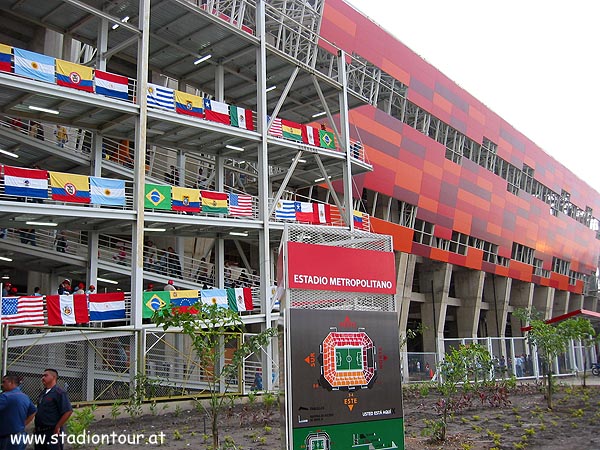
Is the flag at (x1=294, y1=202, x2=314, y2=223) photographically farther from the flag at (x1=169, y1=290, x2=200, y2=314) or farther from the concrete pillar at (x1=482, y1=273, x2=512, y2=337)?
the concrete pillar at (x1=482, y1=273, x2=512, y2=337)

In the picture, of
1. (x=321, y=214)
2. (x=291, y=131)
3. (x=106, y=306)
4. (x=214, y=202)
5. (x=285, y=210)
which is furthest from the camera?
(x=321, y=214)

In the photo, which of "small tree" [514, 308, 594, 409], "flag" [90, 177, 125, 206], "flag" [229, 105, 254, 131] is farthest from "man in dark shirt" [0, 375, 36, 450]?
"flag" [229, 105, 254, 131]

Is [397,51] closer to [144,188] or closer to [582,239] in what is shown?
[144,188]

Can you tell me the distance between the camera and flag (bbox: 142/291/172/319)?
21797 millimetres

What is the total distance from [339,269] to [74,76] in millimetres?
16014

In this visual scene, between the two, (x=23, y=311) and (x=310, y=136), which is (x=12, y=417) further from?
(x=310, y=136)

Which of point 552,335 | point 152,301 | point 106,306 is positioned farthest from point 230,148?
point 552,335

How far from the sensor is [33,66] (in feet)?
66.8

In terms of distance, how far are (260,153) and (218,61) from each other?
5.81 metres

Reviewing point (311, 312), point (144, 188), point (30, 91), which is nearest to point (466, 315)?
point (144, 188)

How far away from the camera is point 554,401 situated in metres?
23.0

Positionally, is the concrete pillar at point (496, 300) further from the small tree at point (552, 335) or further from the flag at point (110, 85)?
the flag at point (110, 85)

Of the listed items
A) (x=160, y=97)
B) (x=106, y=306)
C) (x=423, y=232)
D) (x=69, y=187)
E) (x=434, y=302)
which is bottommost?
(x=434, y=302)

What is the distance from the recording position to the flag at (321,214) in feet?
94.8
